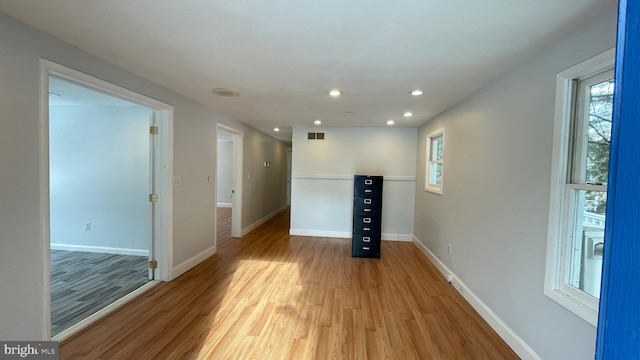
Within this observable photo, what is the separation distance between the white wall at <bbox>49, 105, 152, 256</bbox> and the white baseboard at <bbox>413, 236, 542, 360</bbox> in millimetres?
4196

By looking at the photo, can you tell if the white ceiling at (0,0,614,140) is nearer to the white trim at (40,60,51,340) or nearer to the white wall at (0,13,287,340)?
the white wall at (0,13,287,340)

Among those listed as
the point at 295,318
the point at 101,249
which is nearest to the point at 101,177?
the point at 101,249

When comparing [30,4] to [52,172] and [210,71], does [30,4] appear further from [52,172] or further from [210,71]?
[52,172]

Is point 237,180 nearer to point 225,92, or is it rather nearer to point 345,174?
point 345,174

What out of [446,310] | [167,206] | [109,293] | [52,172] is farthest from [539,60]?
[52,172]

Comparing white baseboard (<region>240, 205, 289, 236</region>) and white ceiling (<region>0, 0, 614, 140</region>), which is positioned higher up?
white ceiling (<region>0, 0, 614, 140</region>)

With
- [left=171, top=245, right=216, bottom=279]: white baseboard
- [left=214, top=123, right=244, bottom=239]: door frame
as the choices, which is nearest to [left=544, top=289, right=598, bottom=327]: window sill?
[left=171, top=245, right=216, bottom=279]: white baseboard

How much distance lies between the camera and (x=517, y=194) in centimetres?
200

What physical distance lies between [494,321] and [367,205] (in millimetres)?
2292

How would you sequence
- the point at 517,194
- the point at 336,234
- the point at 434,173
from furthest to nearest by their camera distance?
the point at 336,234 < the point at 434,173 < the point at 517,194

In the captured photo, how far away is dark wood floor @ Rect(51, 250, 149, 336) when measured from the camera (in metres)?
2.29

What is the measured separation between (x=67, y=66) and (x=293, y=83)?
1.74m

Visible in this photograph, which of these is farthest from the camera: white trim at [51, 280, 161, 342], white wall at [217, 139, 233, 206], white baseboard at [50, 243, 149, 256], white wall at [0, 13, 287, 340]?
white wall at [217, 139, 233, 206]

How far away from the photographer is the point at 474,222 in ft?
8.72
